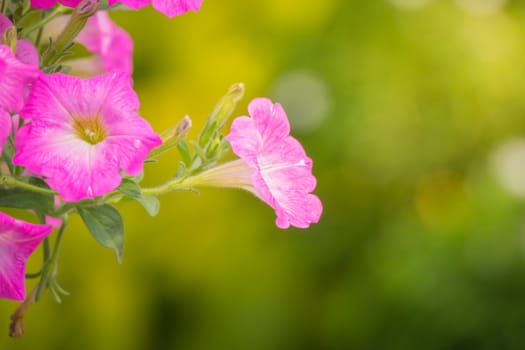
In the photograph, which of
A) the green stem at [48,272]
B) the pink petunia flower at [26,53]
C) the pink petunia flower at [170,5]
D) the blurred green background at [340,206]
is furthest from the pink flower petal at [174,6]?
the blurred green background at [340,206]

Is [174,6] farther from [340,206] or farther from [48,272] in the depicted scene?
[340,206]

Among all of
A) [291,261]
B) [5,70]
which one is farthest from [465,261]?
[5,70]

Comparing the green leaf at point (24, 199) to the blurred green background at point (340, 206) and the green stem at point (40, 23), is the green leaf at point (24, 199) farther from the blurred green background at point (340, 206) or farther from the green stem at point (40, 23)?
the blurred green background at point (340, 206)

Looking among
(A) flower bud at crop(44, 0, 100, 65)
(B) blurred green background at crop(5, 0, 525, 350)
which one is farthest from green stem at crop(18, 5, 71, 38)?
(B) blurred green background at crop(5, 0, 525, 350)

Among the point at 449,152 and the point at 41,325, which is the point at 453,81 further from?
the point at 41,325

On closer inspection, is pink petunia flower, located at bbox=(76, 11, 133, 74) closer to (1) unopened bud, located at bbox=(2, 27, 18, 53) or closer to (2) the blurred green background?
(1) unopened bud, located at bbox=(2, 27, 18, 53)

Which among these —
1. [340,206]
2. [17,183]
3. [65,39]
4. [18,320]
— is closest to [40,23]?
[65,39]
